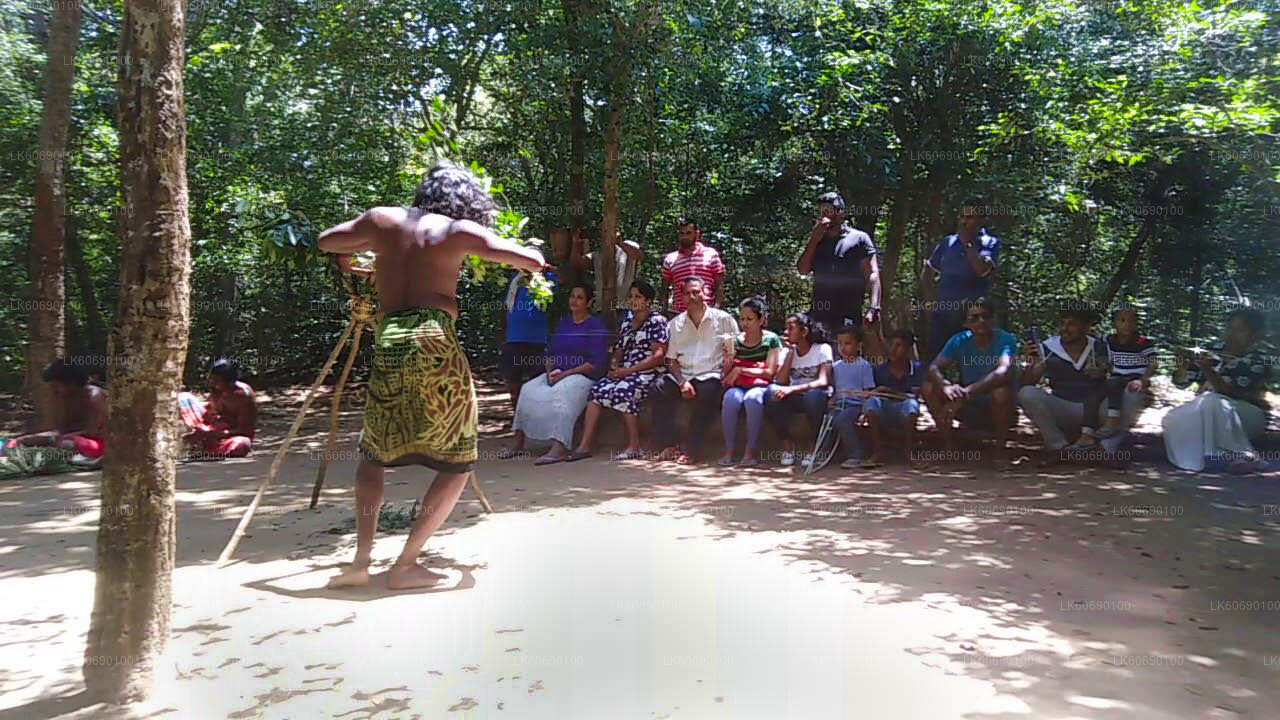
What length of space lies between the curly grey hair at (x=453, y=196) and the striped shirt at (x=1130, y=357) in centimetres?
552

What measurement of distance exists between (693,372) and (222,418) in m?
4.32

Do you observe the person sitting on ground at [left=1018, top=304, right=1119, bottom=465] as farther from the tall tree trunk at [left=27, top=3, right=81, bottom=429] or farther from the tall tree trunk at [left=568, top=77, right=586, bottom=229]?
the tall tree trunk at [left=27, top=3, right=81, bottom=429]

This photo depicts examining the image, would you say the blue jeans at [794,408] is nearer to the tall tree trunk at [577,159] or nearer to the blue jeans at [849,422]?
the blue jeans at [849,422]

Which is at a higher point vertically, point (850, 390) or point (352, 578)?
point (850, 390)

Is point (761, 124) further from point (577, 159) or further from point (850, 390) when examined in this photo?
point (850, 390)

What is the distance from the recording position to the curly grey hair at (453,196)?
163 inches

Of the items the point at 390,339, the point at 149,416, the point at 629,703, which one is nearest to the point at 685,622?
the point at 629,703

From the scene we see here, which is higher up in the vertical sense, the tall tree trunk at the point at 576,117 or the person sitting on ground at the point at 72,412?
the tall tree trunk at the point at 576,117

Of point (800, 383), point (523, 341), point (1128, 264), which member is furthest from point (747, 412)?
point (1128, 264)

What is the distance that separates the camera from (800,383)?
25.1ft

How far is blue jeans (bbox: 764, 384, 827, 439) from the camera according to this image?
744 cm

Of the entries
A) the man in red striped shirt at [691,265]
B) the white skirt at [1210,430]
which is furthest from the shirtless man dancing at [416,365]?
the white skirt at [1210,430]

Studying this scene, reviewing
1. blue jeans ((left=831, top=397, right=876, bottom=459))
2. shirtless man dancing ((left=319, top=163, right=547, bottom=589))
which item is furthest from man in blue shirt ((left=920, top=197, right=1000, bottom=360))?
shirtless man dancing ((left=319, top=163, right=547, bottom=589))

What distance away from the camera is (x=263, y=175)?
10.6 meters
